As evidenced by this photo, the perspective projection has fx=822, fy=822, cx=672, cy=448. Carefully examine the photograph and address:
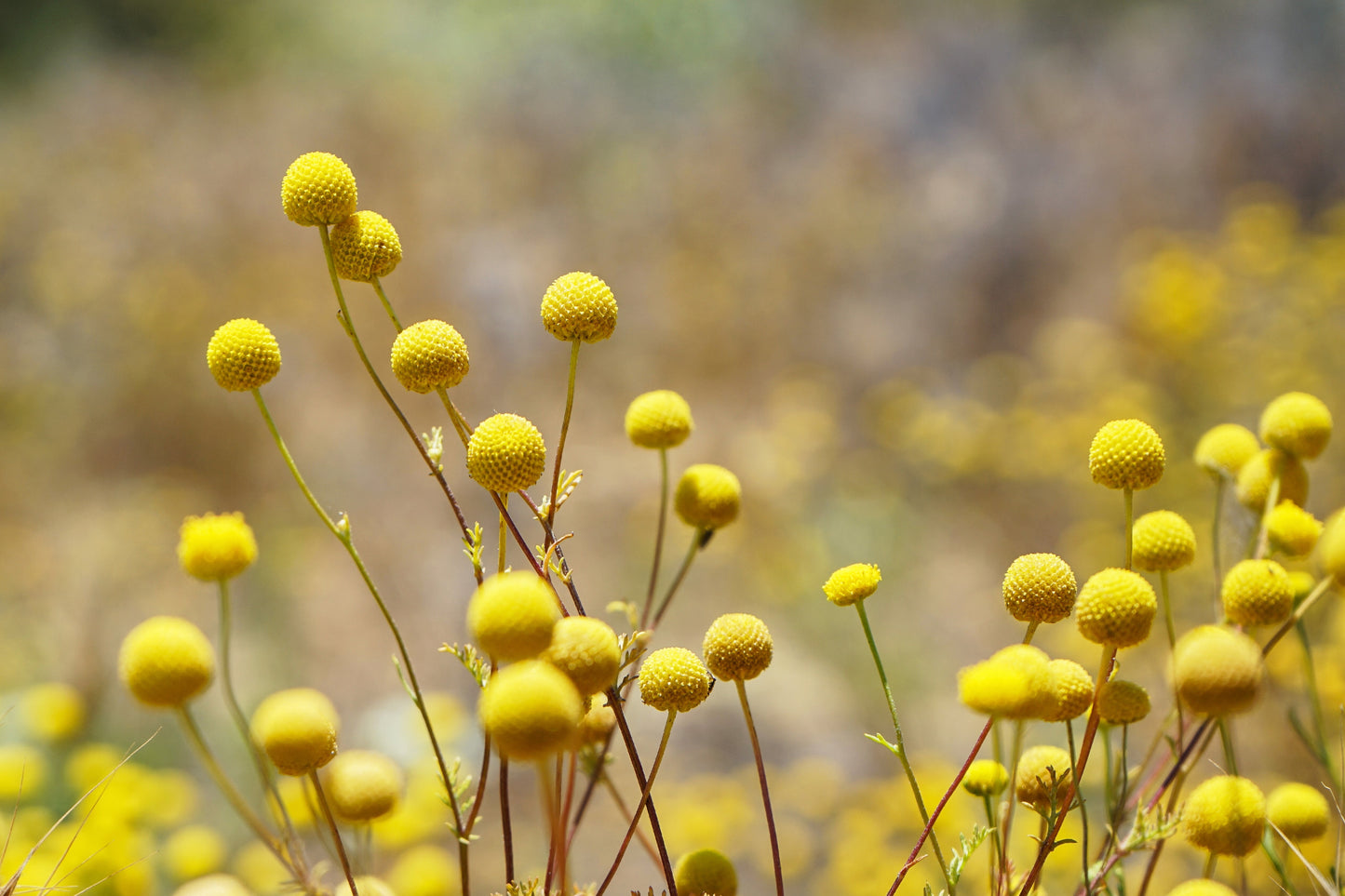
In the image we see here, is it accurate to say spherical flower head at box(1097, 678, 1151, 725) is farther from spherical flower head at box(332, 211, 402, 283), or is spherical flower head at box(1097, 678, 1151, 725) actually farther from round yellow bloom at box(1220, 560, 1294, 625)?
spherical flower head at box(332, 211, 402, 283)

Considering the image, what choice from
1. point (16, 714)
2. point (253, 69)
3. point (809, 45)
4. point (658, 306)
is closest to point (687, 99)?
point (809, 45)

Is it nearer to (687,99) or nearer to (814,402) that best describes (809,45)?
(687,99)

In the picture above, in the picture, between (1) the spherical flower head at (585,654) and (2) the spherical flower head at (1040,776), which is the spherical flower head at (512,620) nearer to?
(1) the spherical flower head at (585,654)

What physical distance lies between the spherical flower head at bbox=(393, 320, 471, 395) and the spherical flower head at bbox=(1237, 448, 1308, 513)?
2.49 ft

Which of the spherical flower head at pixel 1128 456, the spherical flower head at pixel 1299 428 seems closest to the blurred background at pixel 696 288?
the spherical flower head at pixel 1299 428

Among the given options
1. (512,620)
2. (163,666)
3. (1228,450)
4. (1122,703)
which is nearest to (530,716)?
(512,620)

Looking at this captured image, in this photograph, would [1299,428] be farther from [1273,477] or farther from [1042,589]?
[1042,589]

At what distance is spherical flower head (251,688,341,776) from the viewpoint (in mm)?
555

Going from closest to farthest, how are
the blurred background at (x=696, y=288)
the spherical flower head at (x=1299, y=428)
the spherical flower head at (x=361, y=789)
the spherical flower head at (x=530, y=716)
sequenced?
the spherical flower head at (x=530, y=716) → the spherical flower head at (x=361, y=789) → the spherical flower head at (x=1299, y=428) → the blurred background at (x=696, y=288)

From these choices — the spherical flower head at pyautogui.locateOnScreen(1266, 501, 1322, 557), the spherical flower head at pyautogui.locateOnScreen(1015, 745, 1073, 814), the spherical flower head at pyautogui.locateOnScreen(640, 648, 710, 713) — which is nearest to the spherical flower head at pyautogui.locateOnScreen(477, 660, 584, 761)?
the spherical flower head at pyautogui.locateOnScreen(640, 648, 710, 713)

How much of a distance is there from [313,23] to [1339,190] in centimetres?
591

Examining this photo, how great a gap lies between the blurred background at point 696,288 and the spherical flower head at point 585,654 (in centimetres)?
235

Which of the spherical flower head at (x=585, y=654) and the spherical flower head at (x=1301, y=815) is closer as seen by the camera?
the spherical flower head at (x=585, y=654)

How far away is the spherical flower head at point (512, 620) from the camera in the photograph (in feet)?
1.50
